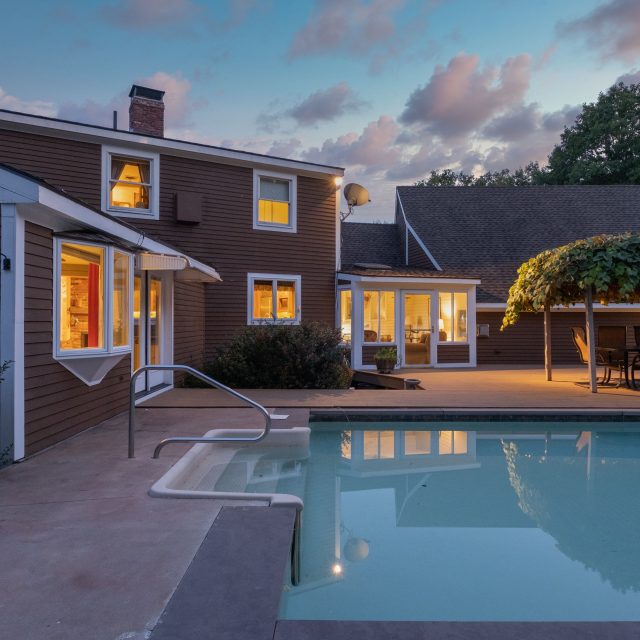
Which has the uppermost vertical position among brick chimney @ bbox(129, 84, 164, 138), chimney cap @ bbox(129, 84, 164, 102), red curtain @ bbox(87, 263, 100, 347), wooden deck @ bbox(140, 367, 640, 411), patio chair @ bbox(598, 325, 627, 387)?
chimney cap @ bbox(129, 84, 164, 102)

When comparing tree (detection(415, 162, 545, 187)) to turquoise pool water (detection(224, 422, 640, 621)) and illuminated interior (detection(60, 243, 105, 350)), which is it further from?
illuminated interior (detection(60, 243, 105, 350))

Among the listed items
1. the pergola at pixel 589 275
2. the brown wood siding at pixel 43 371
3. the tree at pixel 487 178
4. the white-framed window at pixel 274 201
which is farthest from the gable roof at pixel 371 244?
the tree at pixel 487 178

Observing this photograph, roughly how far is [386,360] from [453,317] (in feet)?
10.1

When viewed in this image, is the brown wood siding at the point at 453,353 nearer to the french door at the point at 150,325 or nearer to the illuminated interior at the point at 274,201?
the illuminated interior at the point at 274,201

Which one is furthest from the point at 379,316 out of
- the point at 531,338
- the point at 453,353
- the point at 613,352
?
the point at 613,352

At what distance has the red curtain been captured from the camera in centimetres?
598

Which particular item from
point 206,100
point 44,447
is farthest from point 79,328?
point 206,100

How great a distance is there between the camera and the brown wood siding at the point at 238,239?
1279 cm

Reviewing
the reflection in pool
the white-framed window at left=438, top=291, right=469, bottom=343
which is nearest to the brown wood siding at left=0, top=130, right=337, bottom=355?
the white-framed window at left=438, top=291, right=469, bottom=343

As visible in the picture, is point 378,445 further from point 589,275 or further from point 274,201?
point 274,201

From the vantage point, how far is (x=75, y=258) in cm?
588

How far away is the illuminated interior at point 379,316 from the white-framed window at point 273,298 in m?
1.93

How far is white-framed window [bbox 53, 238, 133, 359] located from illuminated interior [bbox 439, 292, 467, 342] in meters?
10.8

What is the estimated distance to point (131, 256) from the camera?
22.9 ft
